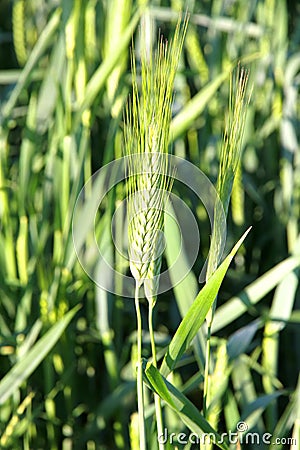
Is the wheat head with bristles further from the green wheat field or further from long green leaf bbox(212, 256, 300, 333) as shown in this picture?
long green leaf bbox(212, 256, 300, 333)

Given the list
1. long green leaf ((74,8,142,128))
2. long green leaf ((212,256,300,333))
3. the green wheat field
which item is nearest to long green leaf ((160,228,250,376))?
the green wheat field

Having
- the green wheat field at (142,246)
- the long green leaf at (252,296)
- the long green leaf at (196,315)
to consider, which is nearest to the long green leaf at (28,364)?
the green wheat field at (142,246)

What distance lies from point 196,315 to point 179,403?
0.07 metres

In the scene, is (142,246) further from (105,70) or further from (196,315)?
(105,70)

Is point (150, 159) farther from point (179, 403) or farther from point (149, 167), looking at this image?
point (179, 403)

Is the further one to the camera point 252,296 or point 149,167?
point 252,296

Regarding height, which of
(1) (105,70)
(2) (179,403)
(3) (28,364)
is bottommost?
(2) (179,403)

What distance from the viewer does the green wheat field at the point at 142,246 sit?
585mm

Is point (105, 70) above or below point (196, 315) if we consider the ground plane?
above

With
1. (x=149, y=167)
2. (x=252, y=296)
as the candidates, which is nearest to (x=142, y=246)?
(x=149, y=167)

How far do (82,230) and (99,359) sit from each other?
0.25m

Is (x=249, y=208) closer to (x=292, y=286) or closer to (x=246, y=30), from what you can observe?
(x=246, y=30)

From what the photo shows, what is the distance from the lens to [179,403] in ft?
1.90

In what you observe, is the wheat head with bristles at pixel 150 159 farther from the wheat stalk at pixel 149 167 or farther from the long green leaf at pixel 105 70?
the long green leaf at pixel 105 70
